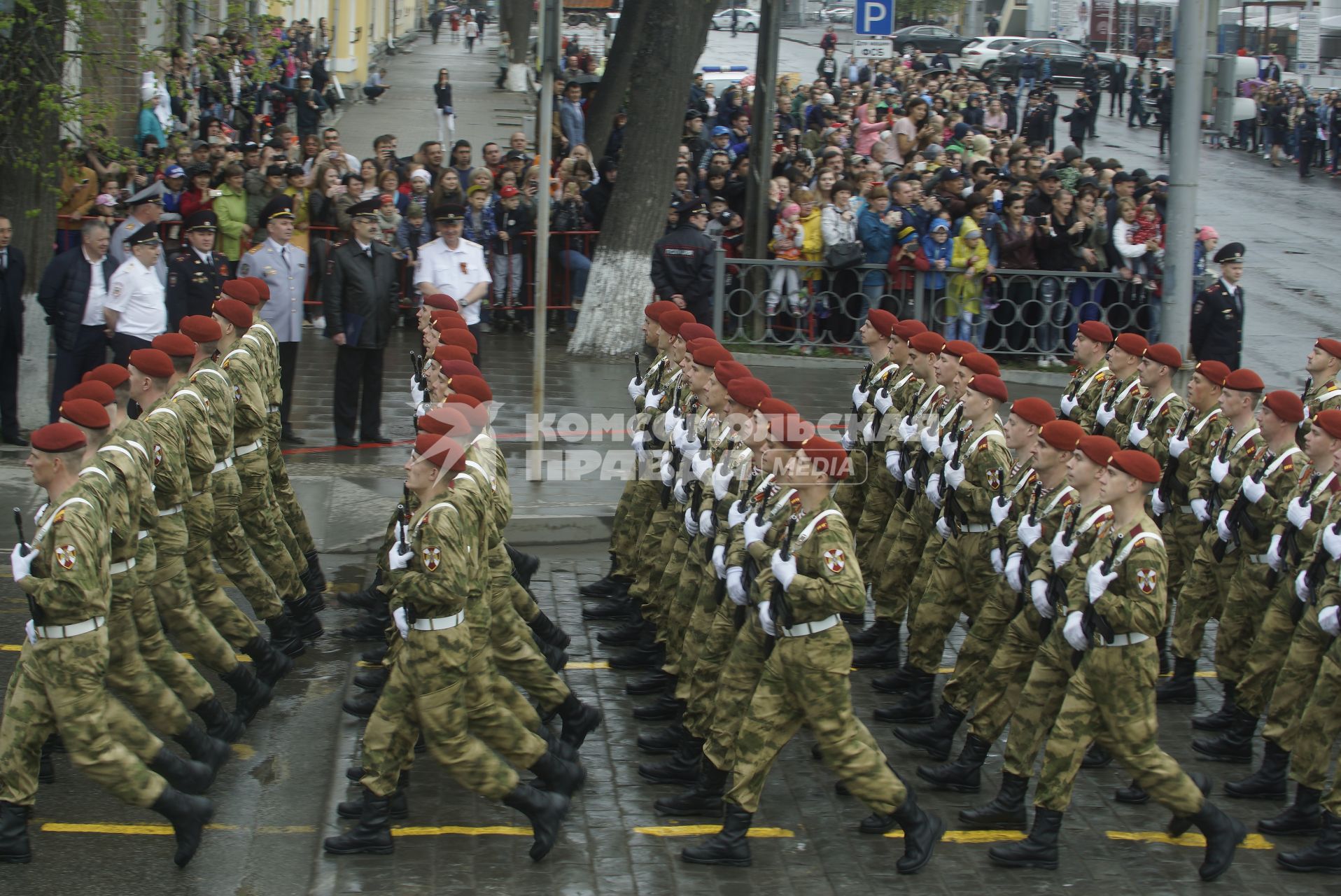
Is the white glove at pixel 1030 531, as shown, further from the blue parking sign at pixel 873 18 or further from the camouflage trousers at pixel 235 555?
the blue parking sign at pixel 873 18

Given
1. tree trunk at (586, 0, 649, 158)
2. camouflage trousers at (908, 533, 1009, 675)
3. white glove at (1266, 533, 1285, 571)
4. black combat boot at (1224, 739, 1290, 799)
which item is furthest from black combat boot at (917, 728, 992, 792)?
tree trunk at (586, 0, 649, 158)

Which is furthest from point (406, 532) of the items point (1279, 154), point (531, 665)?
point (1279, 154)

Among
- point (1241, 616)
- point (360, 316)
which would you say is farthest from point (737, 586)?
point (360, 316)

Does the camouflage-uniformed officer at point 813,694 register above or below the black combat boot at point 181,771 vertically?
above

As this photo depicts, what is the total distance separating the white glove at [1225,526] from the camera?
8.81 m

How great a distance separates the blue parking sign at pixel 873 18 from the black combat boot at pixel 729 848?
13.3m

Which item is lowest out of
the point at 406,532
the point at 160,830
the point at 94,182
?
the point at 160,830

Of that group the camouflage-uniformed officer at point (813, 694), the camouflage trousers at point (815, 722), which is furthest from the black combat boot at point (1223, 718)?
the camouflage trousers at point (815, 722)

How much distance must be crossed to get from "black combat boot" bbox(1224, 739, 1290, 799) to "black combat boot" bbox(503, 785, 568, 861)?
3.36m

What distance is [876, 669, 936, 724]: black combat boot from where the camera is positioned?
874 centimetres

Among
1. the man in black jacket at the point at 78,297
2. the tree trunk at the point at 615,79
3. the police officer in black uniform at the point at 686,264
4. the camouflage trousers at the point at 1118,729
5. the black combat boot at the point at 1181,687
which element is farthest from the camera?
the tree trunk at the point at 615,79

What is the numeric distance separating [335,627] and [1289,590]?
5436mm

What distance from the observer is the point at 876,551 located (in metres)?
9.93

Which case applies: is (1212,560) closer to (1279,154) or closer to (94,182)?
(94,182)
